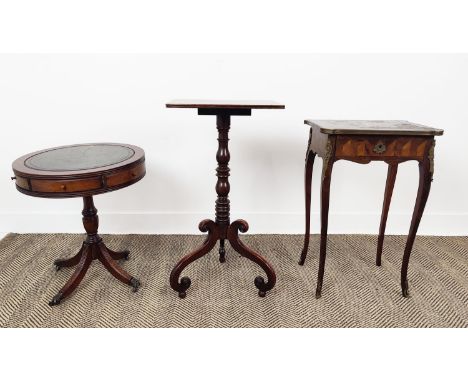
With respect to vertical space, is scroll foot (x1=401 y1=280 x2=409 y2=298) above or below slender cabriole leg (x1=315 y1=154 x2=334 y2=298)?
below

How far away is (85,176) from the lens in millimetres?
1555

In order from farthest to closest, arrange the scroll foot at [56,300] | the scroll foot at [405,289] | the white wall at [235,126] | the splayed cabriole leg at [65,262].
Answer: the white wall at [235,126]
the splayed cabriole leg at [65,262]
the scroll foot at [405,289]
the scroll foot at [56,300]

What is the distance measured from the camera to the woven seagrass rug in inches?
68.5

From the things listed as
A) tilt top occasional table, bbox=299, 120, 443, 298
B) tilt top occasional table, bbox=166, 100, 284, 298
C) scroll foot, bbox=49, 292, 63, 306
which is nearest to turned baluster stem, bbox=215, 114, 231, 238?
tilt top occasional table, bbox=166, 100, 284, 298

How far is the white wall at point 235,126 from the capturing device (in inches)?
93.3

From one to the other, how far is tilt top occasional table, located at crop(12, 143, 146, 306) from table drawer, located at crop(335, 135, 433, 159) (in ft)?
3.27

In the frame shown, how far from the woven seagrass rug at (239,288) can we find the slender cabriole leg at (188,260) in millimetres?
69

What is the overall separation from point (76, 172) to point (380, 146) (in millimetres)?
1376

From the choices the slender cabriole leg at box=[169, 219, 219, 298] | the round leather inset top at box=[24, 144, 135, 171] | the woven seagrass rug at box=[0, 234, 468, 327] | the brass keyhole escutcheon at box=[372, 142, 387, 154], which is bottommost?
the woven seagrass rug at box=[0, 234, 468, 327]

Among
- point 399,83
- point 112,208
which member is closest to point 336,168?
point 399,83

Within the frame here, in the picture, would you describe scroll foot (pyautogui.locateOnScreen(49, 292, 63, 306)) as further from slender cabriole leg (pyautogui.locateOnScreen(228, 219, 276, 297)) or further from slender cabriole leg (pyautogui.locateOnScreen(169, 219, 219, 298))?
slender cabriole leg (pyautogui.locateOnScreen(228, 219, 276, 297))

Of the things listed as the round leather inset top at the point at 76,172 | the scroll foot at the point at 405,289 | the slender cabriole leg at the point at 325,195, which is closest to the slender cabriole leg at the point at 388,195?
the scroll foot at the point at 405,289

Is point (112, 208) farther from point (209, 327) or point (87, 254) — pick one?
point (209, 327)

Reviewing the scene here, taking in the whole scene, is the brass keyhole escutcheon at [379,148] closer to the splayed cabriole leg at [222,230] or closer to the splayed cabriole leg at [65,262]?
the splayed cabriole leg at [222,230]
